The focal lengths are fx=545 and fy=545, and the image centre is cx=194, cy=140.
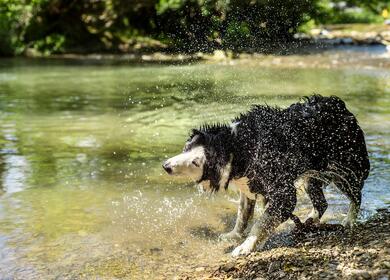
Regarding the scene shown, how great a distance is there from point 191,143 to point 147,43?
86.1 feet

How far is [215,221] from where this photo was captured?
616 cm

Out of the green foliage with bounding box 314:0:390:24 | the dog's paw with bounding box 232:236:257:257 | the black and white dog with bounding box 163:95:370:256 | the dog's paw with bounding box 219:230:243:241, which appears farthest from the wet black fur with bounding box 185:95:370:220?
the green foliage with bounding box 314:0:390:24

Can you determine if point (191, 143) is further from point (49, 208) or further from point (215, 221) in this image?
point (49, 208)

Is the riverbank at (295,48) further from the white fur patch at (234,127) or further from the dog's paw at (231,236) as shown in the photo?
the white fur patch at (234,127)

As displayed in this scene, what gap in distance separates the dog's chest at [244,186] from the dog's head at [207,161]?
169mm

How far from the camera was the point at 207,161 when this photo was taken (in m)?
5.00

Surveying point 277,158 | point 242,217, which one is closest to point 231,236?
point 242,217

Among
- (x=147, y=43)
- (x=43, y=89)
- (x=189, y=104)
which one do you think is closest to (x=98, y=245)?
(x=189, y=104)

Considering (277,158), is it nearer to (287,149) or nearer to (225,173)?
(287,149)

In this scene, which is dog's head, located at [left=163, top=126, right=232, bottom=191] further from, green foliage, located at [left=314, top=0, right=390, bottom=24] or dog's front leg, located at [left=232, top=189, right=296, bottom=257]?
green foliage, located at [left=314, top=0, right=390, bottom=24]

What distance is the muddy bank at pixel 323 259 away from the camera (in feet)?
13.2

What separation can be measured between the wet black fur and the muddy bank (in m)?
0.41

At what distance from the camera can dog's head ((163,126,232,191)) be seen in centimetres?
497

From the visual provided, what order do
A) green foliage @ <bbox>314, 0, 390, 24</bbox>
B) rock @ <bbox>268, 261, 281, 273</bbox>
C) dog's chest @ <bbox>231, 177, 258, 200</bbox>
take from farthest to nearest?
green foliage @ <bbox>314, 0, 390, 24</bbox> < dog's chest @ <bbox>231, 177, 258, 200</bbox> < rock @ <bbox>268, 261, 281, 273</bbox>
